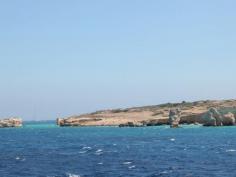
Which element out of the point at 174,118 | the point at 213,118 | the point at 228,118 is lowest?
the point at 228,118

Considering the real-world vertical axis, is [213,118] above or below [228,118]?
above

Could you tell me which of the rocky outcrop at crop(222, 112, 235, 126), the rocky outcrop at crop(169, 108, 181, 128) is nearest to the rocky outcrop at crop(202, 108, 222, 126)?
the rocky outcrop at crop(222, 112, 235, 126)

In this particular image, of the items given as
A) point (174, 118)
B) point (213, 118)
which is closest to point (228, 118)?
point (213, 118)

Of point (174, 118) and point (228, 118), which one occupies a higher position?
point (174, 118)

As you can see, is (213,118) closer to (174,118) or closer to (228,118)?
(228,118)

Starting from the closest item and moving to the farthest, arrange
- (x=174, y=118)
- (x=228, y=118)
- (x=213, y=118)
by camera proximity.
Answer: (x=228, y=118)
(x=213, y=118)
(x=174, y=118)

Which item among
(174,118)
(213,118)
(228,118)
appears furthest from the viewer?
(174,118)

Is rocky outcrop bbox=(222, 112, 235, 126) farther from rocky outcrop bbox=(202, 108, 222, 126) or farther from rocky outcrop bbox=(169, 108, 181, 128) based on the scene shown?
rocky outcrop bbox=(169, 108, 181, 128)

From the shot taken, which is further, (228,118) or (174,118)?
(174,118)

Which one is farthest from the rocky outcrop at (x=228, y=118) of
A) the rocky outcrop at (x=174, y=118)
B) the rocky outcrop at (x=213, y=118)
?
the rocky outcrop at (x=174, y=118)

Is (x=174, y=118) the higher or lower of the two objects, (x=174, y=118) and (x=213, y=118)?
the higher

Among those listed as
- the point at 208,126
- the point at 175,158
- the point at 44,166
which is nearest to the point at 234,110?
the point at 208,126

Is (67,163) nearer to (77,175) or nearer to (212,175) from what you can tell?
(77,175)

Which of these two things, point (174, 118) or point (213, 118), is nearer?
point (213, 118)
